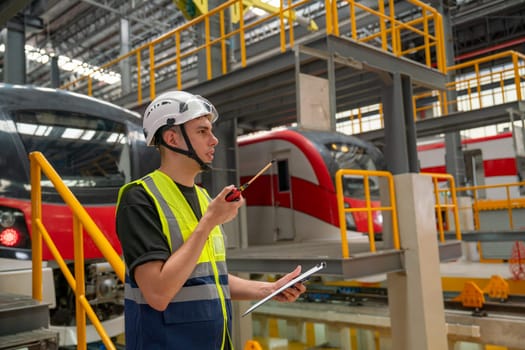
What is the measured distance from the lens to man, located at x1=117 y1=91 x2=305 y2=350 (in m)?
1.58

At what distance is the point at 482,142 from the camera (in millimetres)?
17641

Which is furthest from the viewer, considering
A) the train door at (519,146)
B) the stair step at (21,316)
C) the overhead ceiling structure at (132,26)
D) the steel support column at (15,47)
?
the overhead ceiling structure at (132,26)

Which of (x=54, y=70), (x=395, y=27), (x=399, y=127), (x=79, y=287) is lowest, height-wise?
(x=79, y=287)

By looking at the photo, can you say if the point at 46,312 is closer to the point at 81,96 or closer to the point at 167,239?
the point at 167,239

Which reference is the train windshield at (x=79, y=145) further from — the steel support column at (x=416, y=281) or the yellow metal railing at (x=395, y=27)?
the steel support column at (x=416, y=281)

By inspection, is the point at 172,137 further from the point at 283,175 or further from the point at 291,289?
the point at 283,175

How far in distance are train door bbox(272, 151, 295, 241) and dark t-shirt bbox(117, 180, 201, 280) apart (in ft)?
27.8

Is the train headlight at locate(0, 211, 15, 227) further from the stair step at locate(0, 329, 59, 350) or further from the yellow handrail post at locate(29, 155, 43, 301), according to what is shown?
the stair step at locate(0, 329, 59, 350)

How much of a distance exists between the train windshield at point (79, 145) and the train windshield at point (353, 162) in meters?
4.85

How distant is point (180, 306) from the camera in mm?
1668

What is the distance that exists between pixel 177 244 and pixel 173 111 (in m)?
0.50

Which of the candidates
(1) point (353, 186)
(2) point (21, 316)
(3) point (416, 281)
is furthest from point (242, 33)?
(2) point (21, 316)

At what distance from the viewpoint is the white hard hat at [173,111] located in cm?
183

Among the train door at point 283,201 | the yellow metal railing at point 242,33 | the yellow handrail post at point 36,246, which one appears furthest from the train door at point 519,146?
the yellow handrail post at point 36,246
